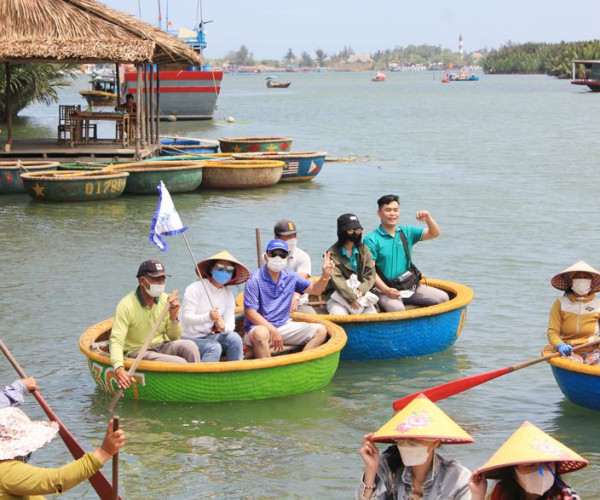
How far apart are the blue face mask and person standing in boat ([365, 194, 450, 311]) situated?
74.6 inches

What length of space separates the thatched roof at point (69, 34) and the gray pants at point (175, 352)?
45.2ft

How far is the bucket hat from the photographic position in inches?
195

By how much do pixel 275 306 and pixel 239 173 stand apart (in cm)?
1374

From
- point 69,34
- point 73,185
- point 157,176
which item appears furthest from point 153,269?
point 69,34

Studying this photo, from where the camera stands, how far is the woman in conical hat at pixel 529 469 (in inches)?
187

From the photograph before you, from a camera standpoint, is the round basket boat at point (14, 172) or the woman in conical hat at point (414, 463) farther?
the round basket boat at point (14, 172)

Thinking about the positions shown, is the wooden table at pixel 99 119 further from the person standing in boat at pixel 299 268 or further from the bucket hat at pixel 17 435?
the bucket hat at pixel 17 435

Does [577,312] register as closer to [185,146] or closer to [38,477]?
[38,477]

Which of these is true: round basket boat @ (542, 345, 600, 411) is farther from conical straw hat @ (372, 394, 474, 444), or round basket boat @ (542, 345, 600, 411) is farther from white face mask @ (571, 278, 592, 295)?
conical straw hat @ (372, 394, 474, 444)

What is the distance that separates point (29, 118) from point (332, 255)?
4648 centimetres

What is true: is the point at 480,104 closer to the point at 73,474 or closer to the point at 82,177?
the point at 82,177

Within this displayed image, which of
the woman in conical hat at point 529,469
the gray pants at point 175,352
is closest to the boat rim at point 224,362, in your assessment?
the gray pants at point 175,352

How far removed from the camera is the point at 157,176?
71.9 ft

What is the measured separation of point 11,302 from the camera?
44.4ft
